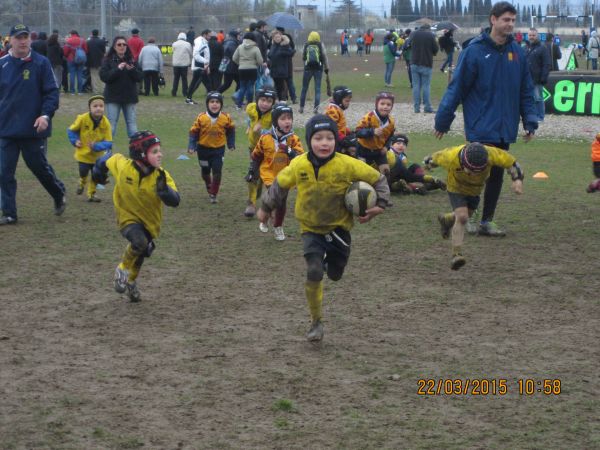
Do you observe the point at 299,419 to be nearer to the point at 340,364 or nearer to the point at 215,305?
the point at 340,364

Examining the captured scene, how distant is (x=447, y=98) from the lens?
36.1ft

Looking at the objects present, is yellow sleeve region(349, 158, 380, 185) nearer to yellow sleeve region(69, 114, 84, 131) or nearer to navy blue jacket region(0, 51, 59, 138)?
navy blue jacket region(0, 51, 59, 138)

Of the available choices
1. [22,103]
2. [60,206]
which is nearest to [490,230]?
[60,206]

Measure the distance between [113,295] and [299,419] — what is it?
3.69m

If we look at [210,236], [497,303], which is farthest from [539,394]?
[210,236]

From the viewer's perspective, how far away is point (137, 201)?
891 cm

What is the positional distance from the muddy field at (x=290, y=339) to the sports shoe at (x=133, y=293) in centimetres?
10

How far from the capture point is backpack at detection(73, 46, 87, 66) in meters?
31.7

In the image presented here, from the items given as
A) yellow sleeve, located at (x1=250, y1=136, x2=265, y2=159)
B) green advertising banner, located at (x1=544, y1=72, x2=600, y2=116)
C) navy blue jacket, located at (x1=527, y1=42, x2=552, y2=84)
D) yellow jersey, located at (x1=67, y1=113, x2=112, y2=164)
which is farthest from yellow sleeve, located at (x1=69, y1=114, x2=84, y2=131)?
green advertising banner, located at (x1=544, y1=72, x2=600, y2=116)

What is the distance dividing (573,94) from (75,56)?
1547cm

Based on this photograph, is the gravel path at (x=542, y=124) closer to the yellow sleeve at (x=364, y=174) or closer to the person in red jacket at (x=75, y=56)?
the person in red jacket at (x=75, y=56)

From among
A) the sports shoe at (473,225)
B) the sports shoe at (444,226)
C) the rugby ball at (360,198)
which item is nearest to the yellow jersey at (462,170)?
the sports shoe at (444,226)

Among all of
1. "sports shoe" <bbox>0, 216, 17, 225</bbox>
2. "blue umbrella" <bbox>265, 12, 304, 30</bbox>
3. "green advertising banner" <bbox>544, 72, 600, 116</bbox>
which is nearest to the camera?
"sports shoe" <bbox>0, 216, 17, 225</bbox>

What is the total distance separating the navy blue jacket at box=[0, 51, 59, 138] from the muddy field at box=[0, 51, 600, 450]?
4.14ft
